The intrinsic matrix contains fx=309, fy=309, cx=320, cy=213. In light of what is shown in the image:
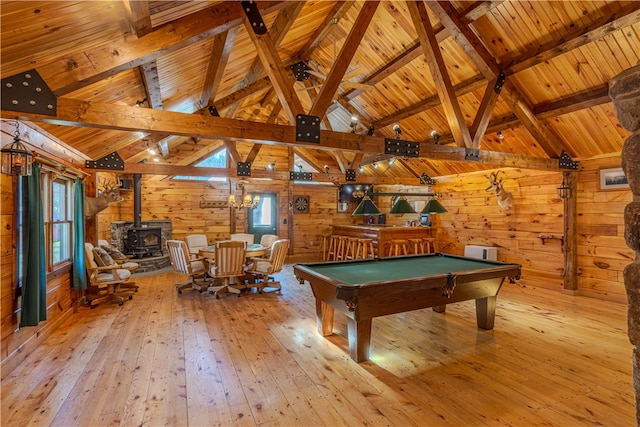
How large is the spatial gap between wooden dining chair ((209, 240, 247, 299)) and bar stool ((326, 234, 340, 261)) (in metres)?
3.86

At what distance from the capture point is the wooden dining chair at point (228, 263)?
5348 millimetres

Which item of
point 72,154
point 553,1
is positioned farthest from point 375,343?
point 72,154

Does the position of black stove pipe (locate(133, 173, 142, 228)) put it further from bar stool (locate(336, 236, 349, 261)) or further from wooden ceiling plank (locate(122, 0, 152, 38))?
wooden ceiling plank (locate(122, 0, 152, 38))

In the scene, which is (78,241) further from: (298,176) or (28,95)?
(298,176)

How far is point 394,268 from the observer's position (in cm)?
400

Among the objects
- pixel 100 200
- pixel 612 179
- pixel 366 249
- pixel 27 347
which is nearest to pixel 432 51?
pixel 612 179

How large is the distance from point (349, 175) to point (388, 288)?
5.49 meters

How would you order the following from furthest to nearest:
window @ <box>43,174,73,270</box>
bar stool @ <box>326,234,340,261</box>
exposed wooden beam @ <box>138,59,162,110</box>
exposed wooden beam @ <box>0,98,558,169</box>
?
bar stool @ <box>326,234,340,261</box>, window @ <box>43,174,73,270</box>, exposed wooden beam @ <box>138,59,162,110</box>, exposed wooden beam @ <box>0,98,558,169</box>

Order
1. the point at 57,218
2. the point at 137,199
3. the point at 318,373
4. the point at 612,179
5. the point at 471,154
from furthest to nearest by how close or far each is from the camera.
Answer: the point at 137,199 < the point at 612,179 < the point at 471,154 < the point at 57,218 < the point at 318,373

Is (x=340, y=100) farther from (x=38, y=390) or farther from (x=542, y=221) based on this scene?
(x=38, y=390)

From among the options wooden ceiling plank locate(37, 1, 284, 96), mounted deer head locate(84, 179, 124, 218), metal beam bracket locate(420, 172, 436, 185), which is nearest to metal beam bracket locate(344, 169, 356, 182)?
metal beam bracket locate(420, 172, 436, 185)

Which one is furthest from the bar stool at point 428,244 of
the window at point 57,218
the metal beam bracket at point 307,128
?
the window at point 57,218

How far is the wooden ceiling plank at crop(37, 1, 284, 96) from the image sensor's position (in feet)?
8.43

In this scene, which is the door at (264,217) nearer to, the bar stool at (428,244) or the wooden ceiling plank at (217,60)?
the bar stool at (428,244)
